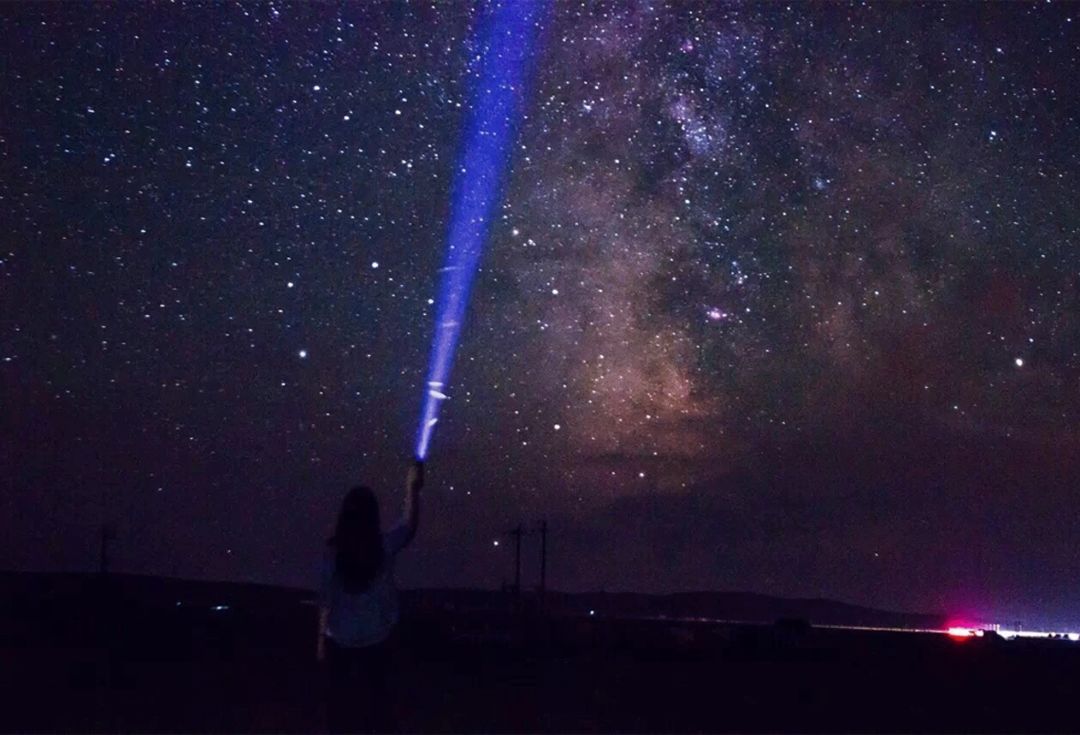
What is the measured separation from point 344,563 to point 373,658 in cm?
47

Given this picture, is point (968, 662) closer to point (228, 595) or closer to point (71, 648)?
point (71, 648)

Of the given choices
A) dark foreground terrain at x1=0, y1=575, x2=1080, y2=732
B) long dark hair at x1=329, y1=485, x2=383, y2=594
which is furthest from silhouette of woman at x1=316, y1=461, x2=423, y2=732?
dark foreground terrain at x1=0, y1=575, x2=1080, y2=732

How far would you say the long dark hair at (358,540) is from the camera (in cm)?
592

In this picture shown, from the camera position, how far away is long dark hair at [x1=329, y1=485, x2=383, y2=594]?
5.92m

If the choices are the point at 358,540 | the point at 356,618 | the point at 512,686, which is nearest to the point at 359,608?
the point at 356,618

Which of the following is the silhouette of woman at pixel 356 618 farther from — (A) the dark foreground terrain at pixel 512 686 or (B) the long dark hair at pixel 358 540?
(A) the dark foreground terrain at pixel 512 686

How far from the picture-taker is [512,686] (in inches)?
949

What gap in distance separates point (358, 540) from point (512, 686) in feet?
62.0

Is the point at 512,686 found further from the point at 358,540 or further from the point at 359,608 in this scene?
the point at 358,540

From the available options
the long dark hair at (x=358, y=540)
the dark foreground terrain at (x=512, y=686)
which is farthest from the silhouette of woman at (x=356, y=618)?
the dark foreground terrain at (x=512, y=686)

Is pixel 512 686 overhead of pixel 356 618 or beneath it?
beneath

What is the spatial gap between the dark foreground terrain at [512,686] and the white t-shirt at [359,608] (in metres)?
8.71

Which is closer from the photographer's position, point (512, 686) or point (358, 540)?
point (358, 540)

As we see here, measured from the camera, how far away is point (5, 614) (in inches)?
2212
